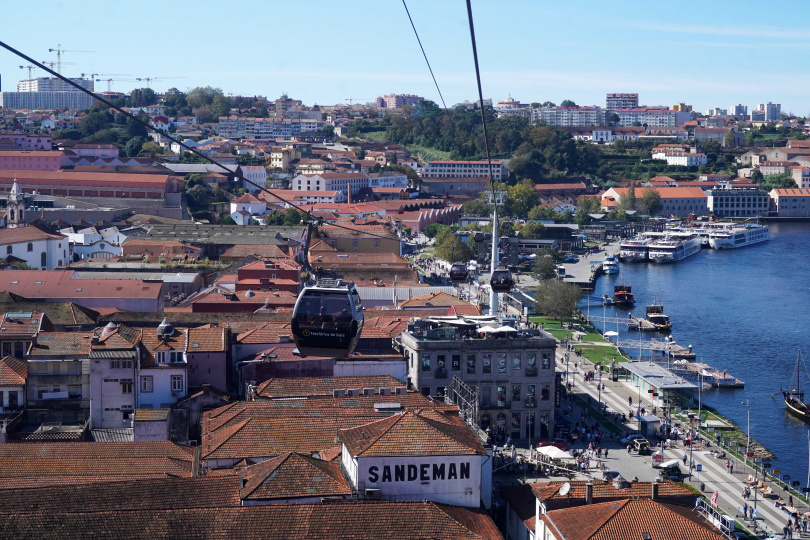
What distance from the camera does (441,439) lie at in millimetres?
10797

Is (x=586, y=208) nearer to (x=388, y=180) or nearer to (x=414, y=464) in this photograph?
(x=388, y=180)

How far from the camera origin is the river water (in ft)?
61.7

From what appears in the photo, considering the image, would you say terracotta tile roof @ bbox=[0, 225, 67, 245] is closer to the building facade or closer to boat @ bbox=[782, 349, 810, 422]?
boat @ bbox=[782, 349, 810, 422]

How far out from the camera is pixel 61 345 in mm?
14859

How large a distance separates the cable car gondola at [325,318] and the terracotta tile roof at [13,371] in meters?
6.40

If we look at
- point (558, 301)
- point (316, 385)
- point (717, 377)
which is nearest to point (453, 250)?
point (558, 301)

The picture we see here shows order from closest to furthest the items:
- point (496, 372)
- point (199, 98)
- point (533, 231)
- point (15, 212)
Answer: point (496, 372)
point (15, 212)
point (533, 231)
point (199, 98)

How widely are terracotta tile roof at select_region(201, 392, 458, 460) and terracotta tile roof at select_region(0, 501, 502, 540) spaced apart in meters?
2.25

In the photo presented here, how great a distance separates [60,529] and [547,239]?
117 feet

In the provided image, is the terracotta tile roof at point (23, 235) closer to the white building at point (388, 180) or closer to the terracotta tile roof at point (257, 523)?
the terracotta tile roof at point (257, 523)

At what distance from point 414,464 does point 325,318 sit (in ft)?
7.29

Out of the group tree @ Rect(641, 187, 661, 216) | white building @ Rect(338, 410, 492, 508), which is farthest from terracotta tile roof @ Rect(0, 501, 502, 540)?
tree @ Rect(641, 187, 661, 216)

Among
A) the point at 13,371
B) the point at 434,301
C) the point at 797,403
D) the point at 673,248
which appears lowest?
the point at 797,403

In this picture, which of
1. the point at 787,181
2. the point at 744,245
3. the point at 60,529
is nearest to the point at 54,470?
the point at 60,529
